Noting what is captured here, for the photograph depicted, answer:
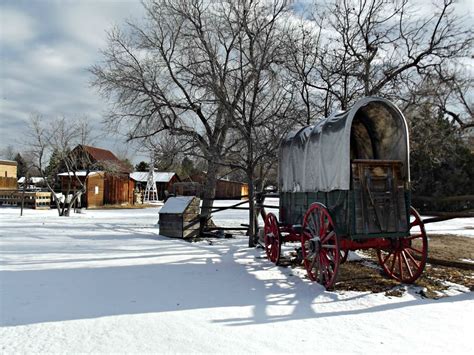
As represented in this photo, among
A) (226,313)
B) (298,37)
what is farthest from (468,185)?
(226,313)

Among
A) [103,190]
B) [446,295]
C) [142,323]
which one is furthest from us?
[103,190]

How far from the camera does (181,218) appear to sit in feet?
36.7

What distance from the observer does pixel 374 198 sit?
223 inches

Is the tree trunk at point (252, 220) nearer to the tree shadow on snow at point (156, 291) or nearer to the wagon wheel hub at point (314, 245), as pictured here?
the tree shadow on snow at point (156, 291)

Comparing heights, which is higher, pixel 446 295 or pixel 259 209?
pixel 259 209

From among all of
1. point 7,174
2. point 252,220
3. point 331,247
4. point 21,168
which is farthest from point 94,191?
point 21,168

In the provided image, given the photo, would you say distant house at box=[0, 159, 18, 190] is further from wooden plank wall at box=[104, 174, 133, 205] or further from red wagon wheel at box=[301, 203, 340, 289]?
red wagon wheel at box=[301, 203, 340, 289]

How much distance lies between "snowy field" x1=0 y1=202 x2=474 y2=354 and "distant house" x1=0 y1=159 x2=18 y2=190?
122 feet

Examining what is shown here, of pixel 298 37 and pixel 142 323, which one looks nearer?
pixel 142 323

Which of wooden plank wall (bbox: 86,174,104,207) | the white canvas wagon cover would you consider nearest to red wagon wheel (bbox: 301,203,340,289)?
the white canvas wagon cover

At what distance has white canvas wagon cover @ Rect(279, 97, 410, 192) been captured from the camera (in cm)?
583

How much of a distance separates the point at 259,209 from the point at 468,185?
22657 millimetres

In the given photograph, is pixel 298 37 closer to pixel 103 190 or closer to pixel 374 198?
pixel 374 198

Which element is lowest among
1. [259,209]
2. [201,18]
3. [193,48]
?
[259,209]
